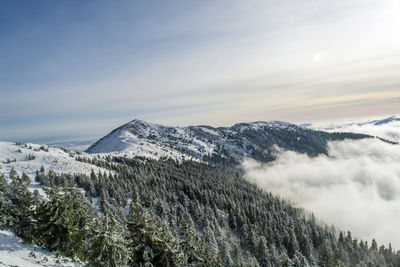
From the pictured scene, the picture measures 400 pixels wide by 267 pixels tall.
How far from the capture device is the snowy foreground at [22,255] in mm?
23381

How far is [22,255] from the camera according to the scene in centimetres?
2634

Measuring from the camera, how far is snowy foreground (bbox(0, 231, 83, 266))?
23381mm

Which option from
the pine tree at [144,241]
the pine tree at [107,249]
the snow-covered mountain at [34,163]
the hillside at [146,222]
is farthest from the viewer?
the snow-covered mountain at [34,163]

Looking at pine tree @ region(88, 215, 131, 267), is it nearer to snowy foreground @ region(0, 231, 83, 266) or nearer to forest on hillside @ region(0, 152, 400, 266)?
forest on hillside @ region(0, 152, 400, 266)

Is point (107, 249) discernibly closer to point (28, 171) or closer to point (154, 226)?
point (154, 226)

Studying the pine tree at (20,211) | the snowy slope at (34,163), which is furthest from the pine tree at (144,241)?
the snowy slope at (34,163)

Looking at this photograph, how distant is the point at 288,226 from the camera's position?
4916 inches

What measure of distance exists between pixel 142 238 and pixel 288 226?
125375mm

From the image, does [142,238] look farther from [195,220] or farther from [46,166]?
[46,166]

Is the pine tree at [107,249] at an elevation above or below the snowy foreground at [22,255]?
Answer: above

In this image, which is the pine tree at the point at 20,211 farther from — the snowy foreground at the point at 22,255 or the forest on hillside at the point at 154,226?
the snowy foreground at the point at 22,255

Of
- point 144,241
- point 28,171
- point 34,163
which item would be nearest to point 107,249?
point 144,241

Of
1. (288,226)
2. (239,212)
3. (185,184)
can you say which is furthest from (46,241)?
(288,226)

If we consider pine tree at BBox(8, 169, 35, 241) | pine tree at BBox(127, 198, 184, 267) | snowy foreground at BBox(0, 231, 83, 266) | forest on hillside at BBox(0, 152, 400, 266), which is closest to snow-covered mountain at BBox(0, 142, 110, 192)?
forest on hillside at BBox(0, 152, 400, 266)
